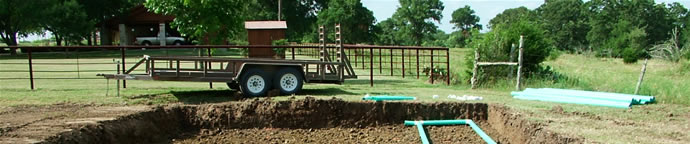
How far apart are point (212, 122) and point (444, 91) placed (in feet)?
16.7

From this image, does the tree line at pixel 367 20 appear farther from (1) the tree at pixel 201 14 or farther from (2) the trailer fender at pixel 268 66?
(2) the trailer fender at pixel 268 66

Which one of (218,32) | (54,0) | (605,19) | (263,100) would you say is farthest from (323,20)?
(263,100)

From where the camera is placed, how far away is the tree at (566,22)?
79.0m

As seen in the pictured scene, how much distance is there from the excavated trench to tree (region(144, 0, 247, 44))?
4.96 meters

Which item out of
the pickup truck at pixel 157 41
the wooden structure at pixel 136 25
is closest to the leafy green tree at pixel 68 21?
the wooden structure at pixel 136 25

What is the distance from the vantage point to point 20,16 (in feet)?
105

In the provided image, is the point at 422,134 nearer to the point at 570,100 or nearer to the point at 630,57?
the point at 570,100

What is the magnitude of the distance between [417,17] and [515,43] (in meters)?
71.8

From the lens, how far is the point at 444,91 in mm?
11188

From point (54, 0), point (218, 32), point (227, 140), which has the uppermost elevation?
point (54, 0)

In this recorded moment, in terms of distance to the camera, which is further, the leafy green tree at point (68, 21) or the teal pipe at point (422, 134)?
the leafy green tree at point (68, 21)

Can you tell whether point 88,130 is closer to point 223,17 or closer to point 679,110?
point 223,17

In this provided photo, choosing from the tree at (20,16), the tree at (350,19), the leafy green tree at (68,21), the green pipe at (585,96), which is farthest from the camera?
the tree at (350,19)

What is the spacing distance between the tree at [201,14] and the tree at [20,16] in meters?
23.1
